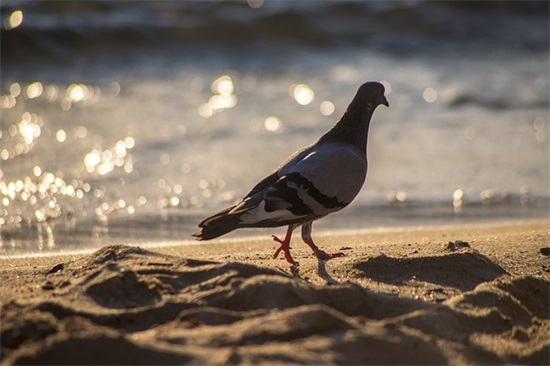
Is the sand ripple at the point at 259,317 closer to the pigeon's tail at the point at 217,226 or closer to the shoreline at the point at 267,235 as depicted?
the pigeon's tail at the point at 217,226

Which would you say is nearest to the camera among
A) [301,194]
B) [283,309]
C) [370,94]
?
[283,309]

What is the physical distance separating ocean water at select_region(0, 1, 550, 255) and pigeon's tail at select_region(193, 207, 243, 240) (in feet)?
5.52

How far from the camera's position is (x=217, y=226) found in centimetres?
521

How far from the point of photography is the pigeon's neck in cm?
594

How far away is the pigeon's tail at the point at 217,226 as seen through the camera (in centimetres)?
520

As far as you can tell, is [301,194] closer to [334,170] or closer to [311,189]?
[311,189]

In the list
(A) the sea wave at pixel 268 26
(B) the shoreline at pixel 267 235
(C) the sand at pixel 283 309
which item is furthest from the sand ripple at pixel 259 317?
(A) the sea wave at pixel 268 26

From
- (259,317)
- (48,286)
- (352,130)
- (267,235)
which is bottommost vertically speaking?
(259,317)

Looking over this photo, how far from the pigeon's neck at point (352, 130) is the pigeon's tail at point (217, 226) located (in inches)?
40.7

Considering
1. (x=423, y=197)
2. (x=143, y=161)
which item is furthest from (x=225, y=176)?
(x=423, y=197)

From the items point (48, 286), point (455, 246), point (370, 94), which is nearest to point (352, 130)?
point (370, 94)

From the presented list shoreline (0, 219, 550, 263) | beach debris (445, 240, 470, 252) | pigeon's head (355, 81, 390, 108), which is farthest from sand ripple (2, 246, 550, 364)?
pigeon's head (355, 81, 390, 108)

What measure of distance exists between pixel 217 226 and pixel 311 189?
639 mm

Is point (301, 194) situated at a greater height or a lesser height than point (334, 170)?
lesser
